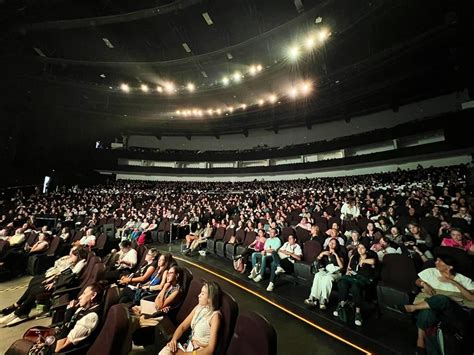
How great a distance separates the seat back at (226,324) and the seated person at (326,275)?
219 cm

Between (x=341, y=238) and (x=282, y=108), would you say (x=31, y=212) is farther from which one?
(x=282, y=108)

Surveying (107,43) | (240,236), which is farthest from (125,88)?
(240,236)

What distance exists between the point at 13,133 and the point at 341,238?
22.7 m

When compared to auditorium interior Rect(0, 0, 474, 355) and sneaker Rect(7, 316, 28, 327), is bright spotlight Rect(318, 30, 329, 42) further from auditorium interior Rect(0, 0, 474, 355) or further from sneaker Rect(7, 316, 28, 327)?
sneaker Rect(7, 316, 28, 327)

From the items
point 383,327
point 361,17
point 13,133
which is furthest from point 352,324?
point 13,133

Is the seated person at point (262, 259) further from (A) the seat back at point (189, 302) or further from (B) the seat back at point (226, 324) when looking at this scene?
(B) the seat back at point (226, 324)

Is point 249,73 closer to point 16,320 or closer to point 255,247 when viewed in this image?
point 255,247

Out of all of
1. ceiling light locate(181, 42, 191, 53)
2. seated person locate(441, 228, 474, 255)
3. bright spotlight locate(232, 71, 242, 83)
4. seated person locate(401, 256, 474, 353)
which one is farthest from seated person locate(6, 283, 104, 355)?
ceiling light locate(181, 42, 191, 53)

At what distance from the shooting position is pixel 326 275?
365 centimetres

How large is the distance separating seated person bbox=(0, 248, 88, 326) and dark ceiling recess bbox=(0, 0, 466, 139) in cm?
1411

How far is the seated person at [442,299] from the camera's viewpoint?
2334 millimetres

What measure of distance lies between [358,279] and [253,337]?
2583mm

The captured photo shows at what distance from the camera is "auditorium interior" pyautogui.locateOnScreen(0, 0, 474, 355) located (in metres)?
2.66

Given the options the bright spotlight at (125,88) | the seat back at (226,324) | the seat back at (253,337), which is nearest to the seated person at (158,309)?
the seat back at (226,324)
